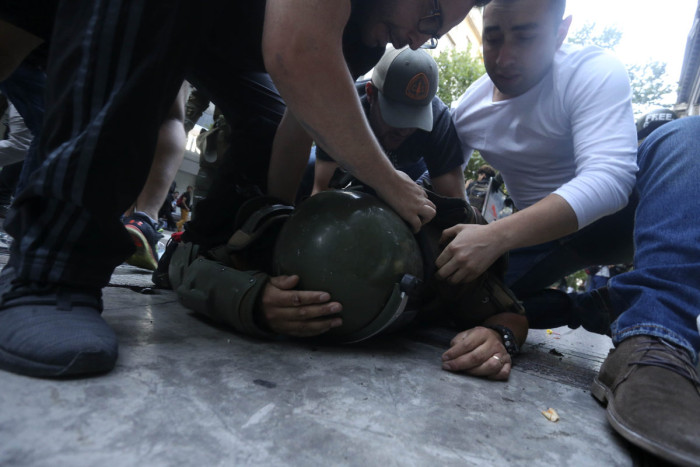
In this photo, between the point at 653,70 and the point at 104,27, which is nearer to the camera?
the point at 104,27

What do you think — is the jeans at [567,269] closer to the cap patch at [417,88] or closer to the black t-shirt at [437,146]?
the black t-shirt at [437,146]

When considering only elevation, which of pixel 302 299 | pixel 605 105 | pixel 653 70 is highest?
pixel 653 70

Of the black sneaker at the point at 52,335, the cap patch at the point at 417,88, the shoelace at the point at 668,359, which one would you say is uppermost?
the cap patch at the point at 417,88

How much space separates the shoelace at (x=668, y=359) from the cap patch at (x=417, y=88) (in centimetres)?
145

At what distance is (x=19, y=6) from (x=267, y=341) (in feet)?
3.58

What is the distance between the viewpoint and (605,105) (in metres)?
1.54

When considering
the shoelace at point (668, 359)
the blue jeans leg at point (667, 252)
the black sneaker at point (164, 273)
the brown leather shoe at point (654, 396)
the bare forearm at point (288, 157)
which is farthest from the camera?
the black sneaker at point (164, 273)

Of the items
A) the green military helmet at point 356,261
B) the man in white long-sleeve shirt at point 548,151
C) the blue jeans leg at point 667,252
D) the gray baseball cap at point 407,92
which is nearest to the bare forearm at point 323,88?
A: the green military helmet at point 356,261

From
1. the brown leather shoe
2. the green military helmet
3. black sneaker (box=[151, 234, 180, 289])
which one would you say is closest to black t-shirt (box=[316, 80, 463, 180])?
black sneaker (box=[151, 234, 180, 289])

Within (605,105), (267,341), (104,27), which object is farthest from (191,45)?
(605,105)

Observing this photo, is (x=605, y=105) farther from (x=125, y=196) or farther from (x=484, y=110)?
(x=125, y=196)

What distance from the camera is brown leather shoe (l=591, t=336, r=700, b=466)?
29.5 inches

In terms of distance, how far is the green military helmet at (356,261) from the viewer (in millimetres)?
1207

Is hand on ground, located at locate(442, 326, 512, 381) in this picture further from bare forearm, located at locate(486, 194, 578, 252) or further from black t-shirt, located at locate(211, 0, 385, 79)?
black t-shirt, located at locate(211, 0, 385, 79)
